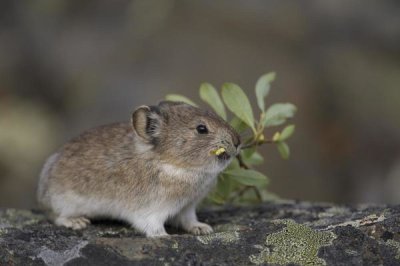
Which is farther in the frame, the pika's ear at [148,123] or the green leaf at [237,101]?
the green leaf at [237,101]

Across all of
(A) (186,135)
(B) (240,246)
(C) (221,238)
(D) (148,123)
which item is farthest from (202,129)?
(B) (240,246)

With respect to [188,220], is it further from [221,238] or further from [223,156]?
[221,238]

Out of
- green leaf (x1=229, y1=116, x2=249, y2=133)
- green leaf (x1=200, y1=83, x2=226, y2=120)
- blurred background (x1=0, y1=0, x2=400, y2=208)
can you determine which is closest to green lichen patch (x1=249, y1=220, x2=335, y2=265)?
green leaf (x1=229, y1=116, x2=249, y2=133)

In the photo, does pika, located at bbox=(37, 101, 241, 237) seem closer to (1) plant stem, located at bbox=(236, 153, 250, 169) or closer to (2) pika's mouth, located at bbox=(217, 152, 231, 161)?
(2) pika's mouth, located at bbox=(217, 152, 231, 161)

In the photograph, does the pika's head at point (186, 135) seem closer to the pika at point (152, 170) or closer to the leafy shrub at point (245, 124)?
the pika at point (152, 170)

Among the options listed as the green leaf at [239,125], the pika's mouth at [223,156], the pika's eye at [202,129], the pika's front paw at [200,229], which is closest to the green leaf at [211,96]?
the green leaf at [239,125]

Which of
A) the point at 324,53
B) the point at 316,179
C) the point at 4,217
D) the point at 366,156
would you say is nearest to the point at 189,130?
the point at 4,217
